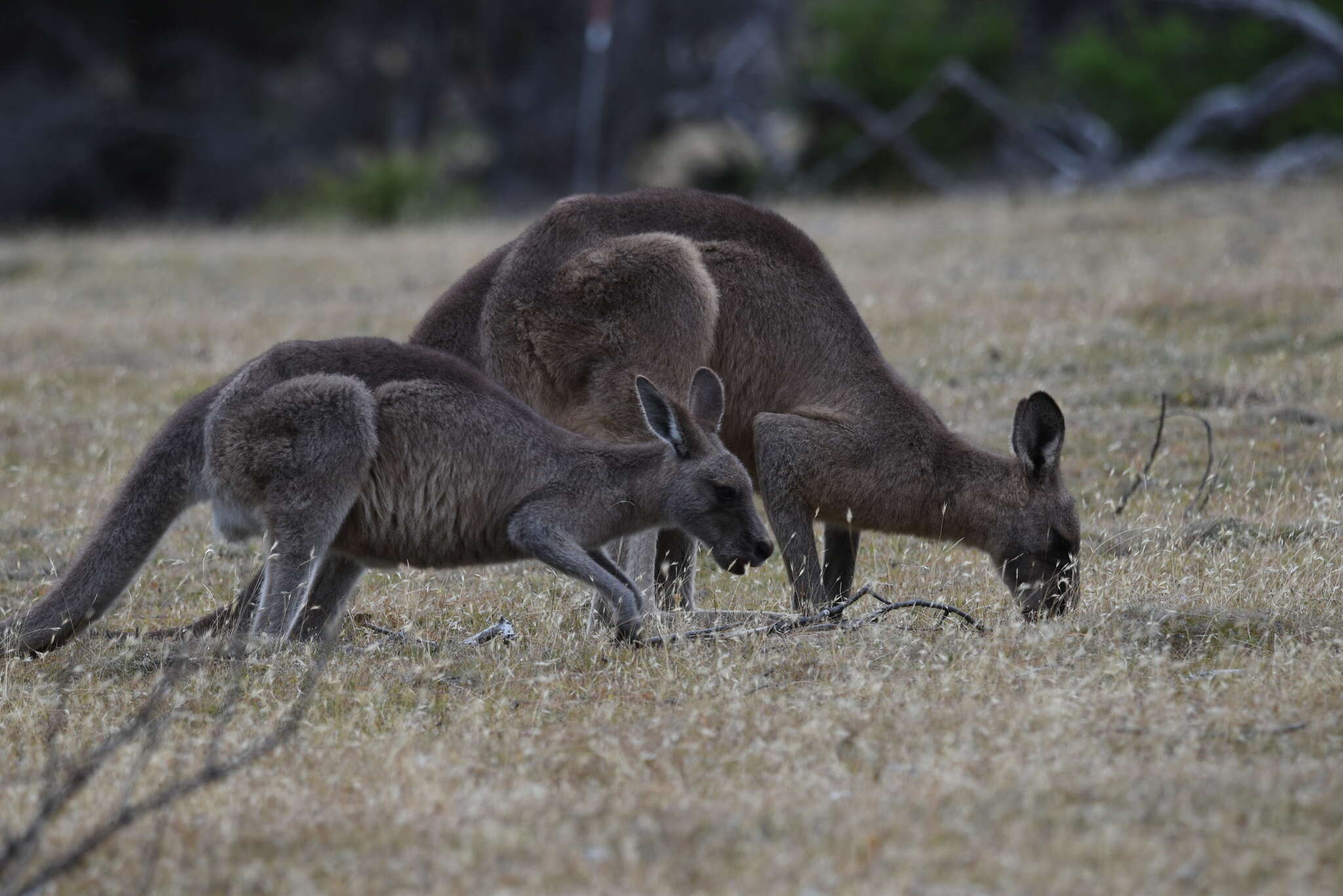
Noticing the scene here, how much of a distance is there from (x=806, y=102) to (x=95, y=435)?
14.7 meters

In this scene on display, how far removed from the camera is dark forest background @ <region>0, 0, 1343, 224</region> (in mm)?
21188

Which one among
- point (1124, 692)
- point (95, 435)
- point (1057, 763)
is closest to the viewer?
point (1057, 763)

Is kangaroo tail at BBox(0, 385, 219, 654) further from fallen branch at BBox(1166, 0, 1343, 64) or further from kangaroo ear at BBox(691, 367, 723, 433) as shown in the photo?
fallen branch at BBox(1166, 0, 1343, 64)

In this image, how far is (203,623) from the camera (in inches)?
234

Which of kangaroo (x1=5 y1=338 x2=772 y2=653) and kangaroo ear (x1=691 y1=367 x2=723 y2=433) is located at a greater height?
kangaroo ear (x1=691 y1=367 x2=723 y2=433)

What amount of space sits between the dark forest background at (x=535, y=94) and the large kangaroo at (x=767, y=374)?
13.5 metres

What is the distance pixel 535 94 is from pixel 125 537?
2196 centimetres

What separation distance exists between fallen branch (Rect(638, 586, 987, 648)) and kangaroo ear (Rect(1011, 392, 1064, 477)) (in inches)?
27.1

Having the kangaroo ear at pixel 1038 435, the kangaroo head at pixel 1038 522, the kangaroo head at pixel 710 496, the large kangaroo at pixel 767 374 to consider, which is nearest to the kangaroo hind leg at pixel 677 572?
the large kangaroo at pixel 767 374

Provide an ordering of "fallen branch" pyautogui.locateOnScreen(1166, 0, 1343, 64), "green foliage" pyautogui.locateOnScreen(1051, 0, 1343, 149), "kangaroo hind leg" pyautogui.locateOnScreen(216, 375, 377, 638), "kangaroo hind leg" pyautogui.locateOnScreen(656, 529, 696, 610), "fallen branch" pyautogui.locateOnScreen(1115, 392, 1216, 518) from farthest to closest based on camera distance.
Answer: "green foliage" pyautogui.locateOnScreen(1051, 0, 1343, 149) < "fallen branch" pyautogui.locateOnScreen(1166, 0, 1343, 64) < "fallen branch" pyautogui.locateOnScreen(1115, 392, 1216, 518) < "kangaroo hind leg" pyautogui.locateOnScreen(656, 529, 696, 610) < "kangaroo hind leg" pyautogui.locateOnScreen(216, 375, 377, 638)

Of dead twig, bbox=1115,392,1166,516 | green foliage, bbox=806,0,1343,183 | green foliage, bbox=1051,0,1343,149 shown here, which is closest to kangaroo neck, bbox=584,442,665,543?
dead twig, bbox=1115,392,1166,516

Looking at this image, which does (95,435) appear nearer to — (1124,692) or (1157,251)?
(1124,692)

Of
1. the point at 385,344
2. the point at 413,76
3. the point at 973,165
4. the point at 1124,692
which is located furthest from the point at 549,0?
the point at 1124,692

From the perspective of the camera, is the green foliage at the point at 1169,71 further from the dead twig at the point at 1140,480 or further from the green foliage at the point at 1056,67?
the dead twig at the point at 1140,480
